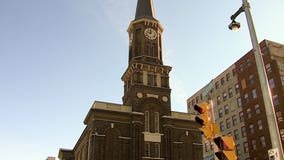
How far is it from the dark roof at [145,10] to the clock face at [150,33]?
8.97 ft

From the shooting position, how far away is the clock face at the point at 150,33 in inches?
2295

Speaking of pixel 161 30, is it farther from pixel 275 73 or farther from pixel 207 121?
pixel 207 121

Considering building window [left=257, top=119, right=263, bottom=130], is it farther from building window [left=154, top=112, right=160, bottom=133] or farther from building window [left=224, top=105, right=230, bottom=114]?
building window [left=154, top=112, right=160, bottom=133]

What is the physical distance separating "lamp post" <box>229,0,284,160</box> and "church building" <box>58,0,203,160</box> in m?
35.9

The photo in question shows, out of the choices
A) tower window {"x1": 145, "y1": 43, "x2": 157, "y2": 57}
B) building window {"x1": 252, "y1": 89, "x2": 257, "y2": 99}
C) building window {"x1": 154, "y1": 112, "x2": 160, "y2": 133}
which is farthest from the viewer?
building window {"x1": 252, "y1": 89, "x2": 257, "y2": 99}

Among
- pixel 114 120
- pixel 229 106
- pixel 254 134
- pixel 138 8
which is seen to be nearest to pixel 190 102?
pixel 229 106

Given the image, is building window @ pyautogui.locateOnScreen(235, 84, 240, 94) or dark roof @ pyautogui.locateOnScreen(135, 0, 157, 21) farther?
building window @ pyautogui.locateOnScreen(235, 84, 240, 94)

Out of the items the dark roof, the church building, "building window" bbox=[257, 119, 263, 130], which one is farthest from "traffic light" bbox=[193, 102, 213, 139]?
"building window" bbox=[257, 119, 263, 130]

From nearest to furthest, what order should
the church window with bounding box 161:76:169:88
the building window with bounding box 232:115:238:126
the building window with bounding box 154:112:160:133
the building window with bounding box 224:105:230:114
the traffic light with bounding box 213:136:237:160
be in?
the traffic light with bounding box 213:136:237:160 < the building window with bounding box 154:112:160:133 < the church window with bounding box 161:76:169:88 < the building window with bounding box 232:115:238:126 < the building window with bounding box 224:105:230:114

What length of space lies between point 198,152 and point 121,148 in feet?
41.3

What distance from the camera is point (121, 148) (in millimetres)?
47031

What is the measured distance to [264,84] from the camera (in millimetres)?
11422

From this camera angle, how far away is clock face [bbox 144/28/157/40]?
5828 centimetres

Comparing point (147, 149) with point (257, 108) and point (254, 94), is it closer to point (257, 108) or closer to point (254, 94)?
point (257, 108)
